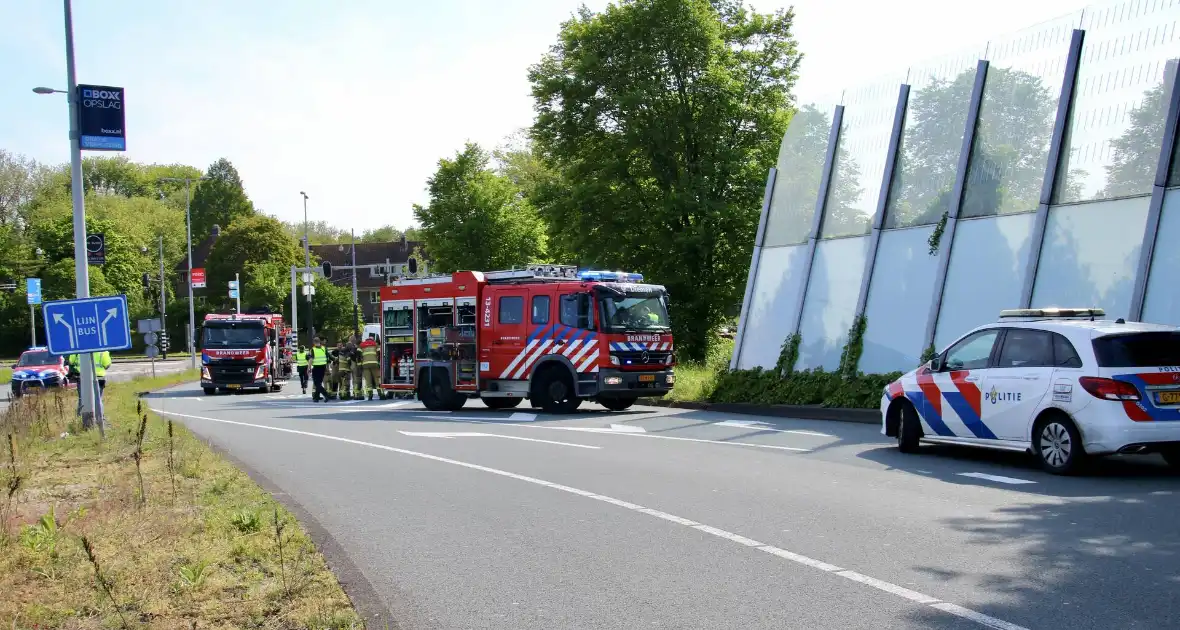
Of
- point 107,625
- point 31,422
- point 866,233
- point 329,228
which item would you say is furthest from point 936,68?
point 329,228

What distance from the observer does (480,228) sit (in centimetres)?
5969

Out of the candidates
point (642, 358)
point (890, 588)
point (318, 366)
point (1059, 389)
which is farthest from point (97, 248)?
point (890, 588)

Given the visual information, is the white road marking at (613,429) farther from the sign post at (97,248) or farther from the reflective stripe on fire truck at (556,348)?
the sign post at (97,248)

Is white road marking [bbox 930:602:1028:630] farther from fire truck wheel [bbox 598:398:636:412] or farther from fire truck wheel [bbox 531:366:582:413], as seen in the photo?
fire truck wheel [bbox 598:398:636:412]

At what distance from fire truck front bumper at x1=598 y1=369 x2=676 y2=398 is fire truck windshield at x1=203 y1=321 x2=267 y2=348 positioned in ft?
65.6

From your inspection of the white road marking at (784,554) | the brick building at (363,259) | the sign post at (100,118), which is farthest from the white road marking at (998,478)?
the brick building at (363,259)

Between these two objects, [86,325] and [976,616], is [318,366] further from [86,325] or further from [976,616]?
[976,616]

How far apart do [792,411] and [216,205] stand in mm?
107735

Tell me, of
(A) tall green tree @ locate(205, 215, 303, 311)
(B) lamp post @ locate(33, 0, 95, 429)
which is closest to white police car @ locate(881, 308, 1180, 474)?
(B) lamp post @ locate(33, 0, 95, 429)

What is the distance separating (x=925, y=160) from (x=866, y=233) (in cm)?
191

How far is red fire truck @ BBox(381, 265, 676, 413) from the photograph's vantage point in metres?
21.9

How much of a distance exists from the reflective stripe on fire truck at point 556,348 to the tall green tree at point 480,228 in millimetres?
35926

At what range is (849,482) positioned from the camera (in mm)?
10859

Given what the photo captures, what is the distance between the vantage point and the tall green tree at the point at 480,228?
196 feet
